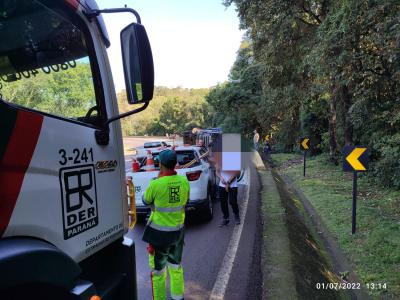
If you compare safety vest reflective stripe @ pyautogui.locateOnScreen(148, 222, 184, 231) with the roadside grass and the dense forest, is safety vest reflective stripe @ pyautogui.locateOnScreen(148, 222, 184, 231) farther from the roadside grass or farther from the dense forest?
the dense forest

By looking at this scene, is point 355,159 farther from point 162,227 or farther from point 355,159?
point 162,227

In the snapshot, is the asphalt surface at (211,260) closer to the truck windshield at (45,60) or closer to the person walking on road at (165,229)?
the person walking on road at (165,229)

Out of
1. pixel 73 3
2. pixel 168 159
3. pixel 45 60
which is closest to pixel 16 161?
pixel 45 60

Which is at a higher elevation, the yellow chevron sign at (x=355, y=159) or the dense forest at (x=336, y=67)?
the dense forest at (x=336, y=67)

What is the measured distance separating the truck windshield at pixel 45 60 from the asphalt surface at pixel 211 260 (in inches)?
121

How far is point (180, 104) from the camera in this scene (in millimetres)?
89438

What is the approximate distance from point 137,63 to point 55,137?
685 mm

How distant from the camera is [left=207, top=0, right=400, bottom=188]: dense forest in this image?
8.26 metres

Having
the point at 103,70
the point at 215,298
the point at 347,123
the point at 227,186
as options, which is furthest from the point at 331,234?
the point at 347,123

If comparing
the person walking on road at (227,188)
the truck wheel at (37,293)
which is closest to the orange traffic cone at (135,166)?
the person walking on road at (227,188)

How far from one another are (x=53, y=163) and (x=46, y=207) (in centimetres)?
22

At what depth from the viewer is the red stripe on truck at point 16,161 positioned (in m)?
1.56

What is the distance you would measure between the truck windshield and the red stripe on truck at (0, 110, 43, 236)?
0.73 feet

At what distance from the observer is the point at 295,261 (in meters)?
5.54
